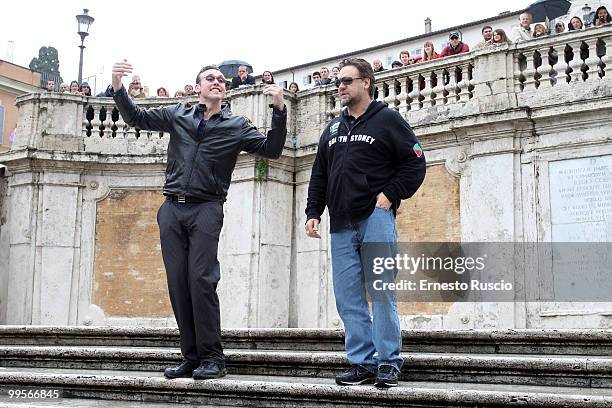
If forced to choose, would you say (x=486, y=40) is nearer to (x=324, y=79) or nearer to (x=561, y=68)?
(x=561, y=68)

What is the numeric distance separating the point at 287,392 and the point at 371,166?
1.48 m

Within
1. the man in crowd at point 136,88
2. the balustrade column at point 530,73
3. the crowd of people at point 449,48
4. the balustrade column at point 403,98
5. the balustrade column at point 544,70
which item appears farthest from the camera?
the man in crowd at point 136,88

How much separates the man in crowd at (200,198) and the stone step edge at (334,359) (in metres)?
0.45

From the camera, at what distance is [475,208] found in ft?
36.0

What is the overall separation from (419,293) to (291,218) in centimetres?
273

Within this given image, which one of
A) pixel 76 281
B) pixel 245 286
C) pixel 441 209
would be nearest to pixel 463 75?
pixel 441 209

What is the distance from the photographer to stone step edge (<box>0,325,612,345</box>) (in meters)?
5.37

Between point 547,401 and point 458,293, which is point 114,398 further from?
point 458,293

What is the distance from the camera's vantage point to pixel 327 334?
6262 millimetres

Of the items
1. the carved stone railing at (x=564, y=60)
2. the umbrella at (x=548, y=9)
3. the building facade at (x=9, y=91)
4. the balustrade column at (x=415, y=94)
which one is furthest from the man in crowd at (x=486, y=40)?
the building facade at (x=9, y=91)

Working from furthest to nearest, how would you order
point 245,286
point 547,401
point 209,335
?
point 245,286
point 209,335
point 547,401

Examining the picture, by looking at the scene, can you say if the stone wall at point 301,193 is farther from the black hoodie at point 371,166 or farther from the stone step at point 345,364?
the black hoodie at point 371,166

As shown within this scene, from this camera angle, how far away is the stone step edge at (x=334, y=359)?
4633 mm

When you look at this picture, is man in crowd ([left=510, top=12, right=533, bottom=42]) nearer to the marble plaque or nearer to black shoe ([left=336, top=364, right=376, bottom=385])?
the marble plaque
